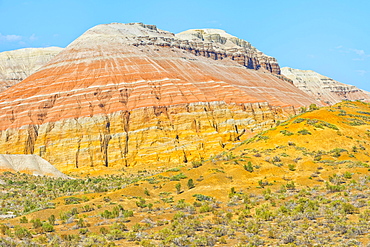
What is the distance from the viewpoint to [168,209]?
26797mm

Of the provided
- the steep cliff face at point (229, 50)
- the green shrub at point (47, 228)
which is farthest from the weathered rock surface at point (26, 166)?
the steep cliff face at point (229, 50)

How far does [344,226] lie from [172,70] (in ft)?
249

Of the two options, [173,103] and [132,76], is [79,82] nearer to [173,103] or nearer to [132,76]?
[132,76]

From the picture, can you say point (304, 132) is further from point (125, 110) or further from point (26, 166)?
point (125, 110)

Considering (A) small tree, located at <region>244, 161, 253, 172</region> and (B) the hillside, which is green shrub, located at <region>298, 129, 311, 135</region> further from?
(A) small tree, located at <region>244, 161, 253, 172</region>

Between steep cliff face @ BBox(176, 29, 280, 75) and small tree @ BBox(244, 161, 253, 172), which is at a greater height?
steep cliff face @ BBox(176, 29, 280, 75)

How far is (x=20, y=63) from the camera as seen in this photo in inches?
5891

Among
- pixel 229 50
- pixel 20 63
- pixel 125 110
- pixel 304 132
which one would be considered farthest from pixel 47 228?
pixel 20 63

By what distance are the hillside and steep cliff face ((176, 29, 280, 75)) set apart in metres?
79.7

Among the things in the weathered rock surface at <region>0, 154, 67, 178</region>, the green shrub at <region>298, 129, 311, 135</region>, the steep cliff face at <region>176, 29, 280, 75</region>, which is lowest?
the weathered rock surface at <region>0, 154, 67, 178</region>

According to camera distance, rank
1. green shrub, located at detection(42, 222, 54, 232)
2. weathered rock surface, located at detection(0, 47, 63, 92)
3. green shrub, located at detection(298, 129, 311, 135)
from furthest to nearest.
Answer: weathered rock surface, located at detection(0, 47, 63, 92)
green shrub, located at detection(298, 129, 311, 135)
green shrub, located at detection(42, 222, 54, 232)

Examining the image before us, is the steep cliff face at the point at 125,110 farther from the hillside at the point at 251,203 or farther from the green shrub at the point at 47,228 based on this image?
the green shrub at the point at 47,228

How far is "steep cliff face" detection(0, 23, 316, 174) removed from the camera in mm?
75062

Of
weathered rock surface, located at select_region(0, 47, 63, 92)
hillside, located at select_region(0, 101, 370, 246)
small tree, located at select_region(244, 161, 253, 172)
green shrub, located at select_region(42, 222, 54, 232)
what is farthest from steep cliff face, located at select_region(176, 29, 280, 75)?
green shrub, located at select_region(42, 222, 54, 232)
